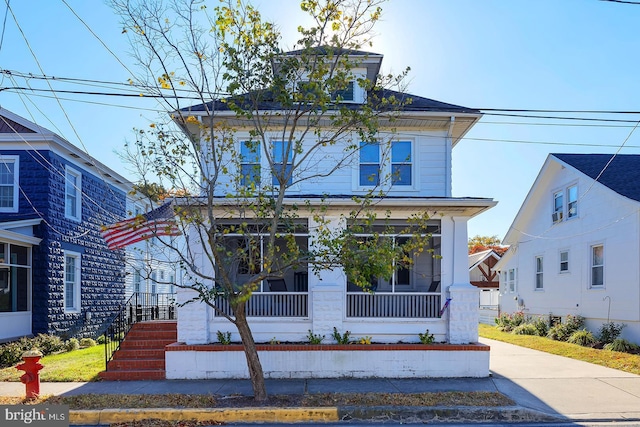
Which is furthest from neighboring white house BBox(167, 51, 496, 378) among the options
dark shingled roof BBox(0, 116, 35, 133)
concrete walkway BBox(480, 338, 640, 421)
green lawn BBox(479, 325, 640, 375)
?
dark shingled roof BBox(0, 116, 35, 133)

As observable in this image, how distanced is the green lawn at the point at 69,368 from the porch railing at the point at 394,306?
19.5ft

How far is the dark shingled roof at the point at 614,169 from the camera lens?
1555 cm

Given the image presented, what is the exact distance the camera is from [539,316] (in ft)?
65.7

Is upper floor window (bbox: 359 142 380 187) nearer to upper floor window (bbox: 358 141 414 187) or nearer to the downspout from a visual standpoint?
upper floor window (bbox: 358 141 414 187)

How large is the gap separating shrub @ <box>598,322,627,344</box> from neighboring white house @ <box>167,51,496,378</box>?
691 cm

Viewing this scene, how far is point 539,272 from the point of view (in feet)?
68.2

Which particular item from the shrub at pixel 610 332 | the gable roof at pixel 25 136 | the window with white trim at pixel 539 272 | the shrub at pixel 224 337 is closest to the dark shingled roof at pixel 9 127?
the gable roof at pixel 25 136

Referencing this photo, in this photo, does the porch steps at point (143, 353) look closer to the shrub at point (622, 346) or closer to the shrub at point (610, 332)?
the shrub at point (622, 346)

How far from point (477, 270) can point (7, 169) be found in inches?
1583

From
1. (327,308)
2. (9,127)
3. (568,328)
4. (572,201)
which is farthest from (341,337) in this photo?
(572,201)

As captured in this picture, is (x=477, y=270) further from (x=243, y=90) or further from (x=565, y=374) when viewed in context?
(x=243, y=90)

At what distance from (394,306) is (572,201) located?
10.9 meters

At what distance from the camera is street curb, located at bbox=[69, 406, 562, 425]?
770cm

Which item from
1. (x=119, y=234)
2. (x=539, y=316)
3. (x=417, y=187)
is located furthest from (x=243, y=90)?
(x=539, y=316)
